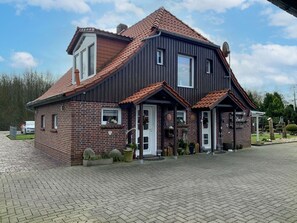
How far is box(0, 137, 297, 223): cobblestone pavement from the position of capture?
4.75 metres

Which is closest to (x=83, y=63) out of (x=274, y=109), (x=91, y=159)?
(x=91, y=159)

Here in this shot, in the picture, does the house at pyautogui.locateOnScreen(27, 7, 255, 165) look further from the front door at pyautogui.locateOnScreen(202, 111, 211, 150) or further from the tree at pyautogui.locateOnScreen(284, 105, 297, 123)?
the tree at pyautogui.locateOnScreen(284, 105, 297, 123)

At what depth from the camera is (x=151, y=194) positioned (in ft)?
19.9

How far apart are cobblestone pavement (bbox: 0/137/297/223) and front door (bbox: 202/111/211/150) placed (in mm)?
4897

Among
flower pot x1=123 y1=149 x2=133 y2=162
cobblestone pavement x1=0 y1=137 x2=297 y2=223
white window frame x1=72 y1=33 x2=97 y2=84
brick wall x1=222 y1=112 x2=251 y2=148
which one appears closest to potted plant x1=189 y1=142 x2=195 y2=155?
brick wall x1=222 y1=112 x2=251 y2=148

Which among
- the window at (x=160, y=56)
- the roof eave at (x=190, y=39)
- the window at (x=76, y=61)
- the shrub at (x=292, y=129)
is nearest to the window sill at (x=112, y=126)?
the window at (x=160, y=56)

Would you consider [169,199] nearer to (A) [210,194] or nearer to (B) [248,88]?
(A) [210,194]

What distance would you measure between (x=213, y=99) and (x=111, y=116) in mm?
5173

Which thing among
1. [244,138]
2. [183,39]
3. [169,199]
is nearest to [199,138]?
[244,138]

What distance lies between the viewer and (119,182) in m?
7.25

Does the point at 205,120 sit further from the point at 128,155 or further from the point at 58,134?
the point at 58,134

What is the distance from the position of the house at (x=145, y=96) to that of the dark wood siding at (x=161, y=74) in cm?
4

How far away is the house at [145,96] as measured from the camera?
34.5ft

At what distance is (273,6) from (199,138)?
1205 centimetres
